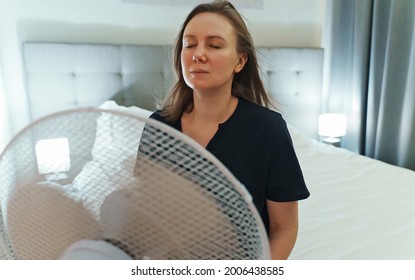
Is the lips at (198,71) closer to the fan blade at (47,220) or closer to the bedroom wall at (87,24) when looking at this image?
the fan blade at (47,220)

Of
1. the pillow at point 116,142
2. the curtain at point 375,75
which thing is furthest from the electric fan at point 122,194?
the curtain at point 375,75


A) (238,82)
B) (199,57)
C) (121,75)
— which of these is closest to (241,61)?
(238,82)

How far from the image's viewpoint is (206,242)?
378 mm

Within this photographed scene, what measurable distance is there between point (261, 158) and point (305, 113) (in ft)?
5.66

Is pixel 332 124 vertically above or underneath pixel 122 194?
underneath

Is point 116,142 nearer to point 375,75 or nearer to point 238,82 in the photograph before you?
point 238,82

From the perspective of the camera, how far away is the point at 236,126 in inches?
25.1

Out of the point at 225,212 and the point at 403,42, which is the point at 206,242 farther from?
the point at 403,42

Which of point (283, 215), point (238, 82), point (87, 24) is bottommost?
point (283, 215)

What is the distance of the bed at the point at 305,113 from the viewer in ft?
3.41

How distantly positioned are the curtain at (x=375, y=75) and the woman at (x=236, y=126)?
1.49m

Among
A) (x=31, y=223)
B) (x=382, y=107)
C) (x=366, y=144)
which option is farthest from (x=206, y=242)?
(x=366, y=144)

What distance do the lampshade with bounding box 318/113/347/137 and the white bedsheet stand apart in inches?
13.4

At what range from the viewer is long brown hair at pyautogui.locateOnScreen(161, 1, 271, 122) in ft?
2.16
